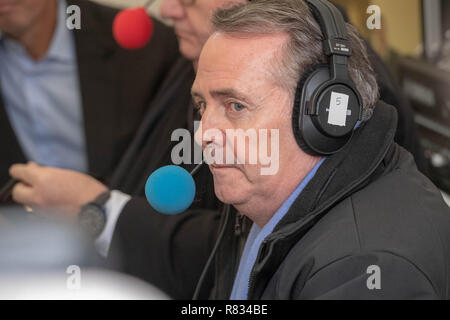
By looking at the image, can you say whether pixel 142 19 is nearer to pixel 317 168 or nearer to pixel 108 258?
pixel 108 258

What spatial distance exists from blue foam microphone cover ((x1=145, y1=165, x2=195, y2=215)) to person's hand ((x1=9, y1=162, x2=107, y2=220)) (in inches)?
15.9

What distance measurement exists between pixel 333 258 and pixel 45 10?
1046 mm

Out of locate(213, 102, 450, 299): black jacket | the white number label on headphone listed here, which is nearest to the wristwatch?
locate(213, 102, 450, 299): black jacket

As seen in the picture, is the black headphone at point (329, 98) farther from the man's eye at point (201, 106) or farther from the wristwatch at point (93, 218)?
the wristwatch at point (93, 218)

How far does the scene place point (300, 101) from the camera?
2.77ft

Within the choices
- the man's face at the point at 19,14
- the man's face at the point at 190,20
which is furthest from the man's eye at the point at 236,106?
the man's face at the point at 19,14

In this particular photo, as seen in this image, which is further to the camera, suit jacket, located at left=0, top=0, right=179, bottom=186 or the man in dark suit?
suit jacket, located at left=0, top=0, right=179, bottom=186

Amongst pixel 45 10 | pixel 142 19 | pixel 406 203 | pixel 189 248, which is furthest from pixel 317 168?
pixel 45 10

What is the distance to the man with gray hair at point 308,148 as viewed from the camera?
32.0 inches

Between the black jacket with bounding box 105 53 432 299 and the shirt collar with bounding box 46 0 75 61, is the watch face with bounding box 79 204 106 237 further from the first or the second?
the shirt collar with bounding box 46 0 75 61

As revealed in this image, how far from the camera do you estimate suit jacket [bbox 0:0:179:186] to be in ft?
5.00

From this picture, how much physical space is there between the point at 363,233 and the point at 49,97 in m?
1.02

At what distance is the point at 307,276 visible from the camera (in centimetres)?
80

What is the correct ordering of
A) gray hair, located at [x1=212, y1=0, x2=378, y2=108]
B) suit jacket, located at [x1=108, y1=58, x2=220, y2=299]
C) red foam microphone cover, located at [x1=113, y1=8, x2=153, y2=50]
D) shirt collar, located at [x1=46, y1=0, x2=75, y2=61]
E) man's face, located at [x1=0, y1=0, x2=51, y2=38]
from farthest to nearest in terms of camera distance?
shirt collar, located at [x1=46, y1=0, x2=75, y2=61] < man's face, located at [x1=0, y1=0, x2=51, y2=38] < red foam microphone cover, located at [x1=113, y1=8, x2=153, y2=50] < suit jacket, located at [x1=108, y1=58, x2=220, y2=299] < gray hair, located at [x1=212, y1=0, x2=378, y2=108]
